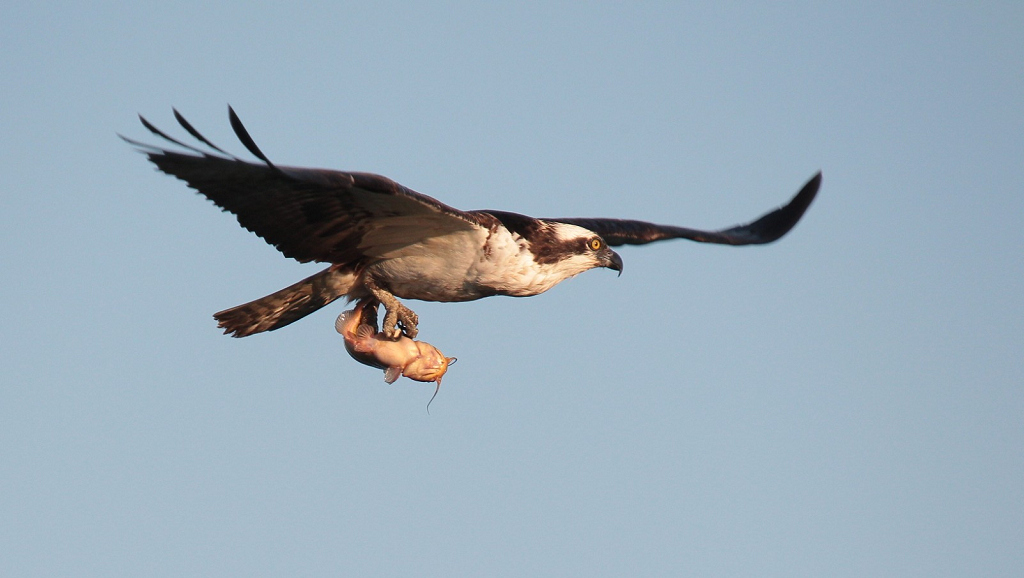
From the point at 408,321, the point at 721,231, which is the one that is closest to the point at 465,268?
the point at 408,321

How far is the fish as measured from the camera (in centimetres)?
877

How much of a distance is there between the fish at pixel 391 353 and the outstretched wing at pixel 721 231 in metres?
1.90

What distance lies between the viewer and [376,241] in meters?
8.82

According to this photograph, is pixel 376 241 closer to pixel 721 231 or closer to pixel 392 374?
pixel 392 374

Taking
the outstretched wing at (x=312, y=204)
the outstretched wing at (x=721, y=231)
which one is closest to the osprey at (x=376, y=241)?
the outstretched wing at (x=312, y=204)

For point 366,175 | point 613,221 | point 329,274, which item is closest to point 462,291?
point 329,274

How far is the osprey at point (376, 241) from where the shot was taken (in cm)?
751

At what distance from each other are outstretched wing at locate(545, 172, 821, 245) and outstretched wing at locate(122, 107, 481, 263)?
1871 millimetres

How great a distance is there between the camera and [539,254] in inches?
356

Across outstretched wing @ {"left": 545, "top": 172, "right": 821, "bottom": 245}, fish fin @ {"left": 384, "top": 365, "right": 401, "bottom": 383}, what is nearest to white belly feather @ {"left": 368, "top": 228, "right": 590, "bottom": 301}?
fish fin @ {"left": 384, "top": 365, "right": 401, "bottom": 383}

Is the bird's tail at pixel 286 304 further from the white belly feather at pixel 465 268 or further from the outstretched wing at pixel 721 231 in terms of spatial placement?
the outstretched wing at pixel 721 231

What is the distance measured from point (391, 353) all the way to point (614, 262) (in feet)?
6.51

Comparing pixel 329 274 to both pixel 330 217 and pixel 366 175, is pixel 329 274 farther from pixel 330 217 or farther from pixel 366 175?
pixel 366 175

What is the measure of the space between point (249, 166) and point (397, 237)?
1734 mm
